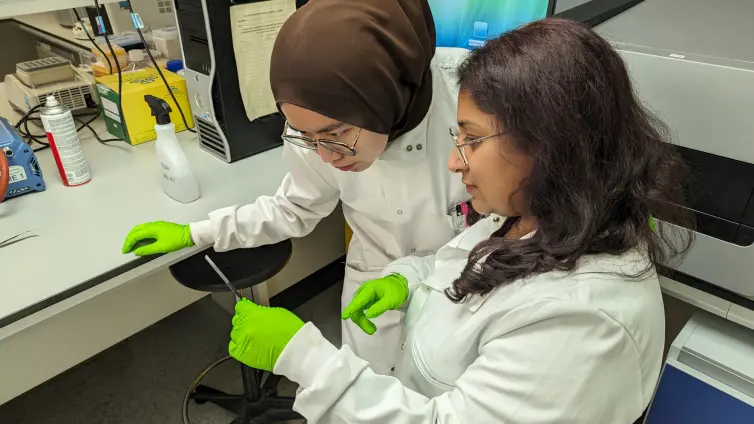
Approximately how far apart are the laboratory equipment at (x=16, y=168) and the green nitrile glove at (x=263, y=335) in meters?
0.74

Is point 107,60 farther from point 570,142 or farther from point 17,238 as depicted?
point 570,142

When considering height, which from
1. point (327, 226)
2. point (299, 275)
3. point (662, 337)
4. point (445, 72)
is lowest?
point (299, 275)

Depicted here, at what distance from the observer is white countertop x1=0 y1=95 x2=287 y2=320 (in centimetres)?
105

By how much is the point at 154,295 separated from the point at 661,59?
62.1 inches

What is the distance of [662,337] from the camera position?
0.77 m

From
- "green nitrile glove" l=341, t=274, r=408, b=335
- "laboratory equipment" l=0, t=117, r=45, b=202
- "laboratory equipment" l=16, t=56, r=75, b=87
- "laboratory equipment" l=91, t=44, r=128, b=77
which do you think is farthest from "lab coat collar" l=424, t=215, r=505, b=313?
"laboratory equipment" l=16, t=56, r=75, b=87

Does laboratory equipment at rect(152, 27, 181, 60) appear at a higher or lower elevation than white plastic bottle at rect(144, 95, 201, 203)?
higher

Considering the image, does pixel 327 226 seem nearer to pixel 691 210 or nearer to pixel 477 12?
pixel 477 12

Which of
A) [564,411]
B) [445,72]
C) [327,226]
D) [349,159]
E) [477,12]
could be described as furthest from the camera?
[327,226]

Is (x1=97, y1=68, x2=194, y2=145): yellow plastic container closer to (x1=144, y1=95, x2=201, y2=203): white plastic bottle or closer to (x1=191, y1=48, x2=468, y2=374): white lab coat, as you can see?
(x1=144, y1=95, x2=201, y2=203): white plastic bottle

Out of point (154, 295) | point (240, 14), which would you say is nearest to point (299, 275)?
point (154, 295)

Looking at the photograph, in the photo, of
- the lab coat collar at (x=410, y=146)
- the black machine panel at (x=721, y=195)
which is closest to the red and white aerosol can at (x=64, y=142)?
the lab coat collar at (x=410, y=146)

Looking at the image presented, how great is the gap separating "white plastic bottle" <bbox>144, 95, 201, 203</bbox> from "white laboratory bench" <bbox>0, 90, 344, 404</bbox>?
44 mm

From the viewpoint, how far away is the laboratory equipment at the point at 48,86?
166 cm
